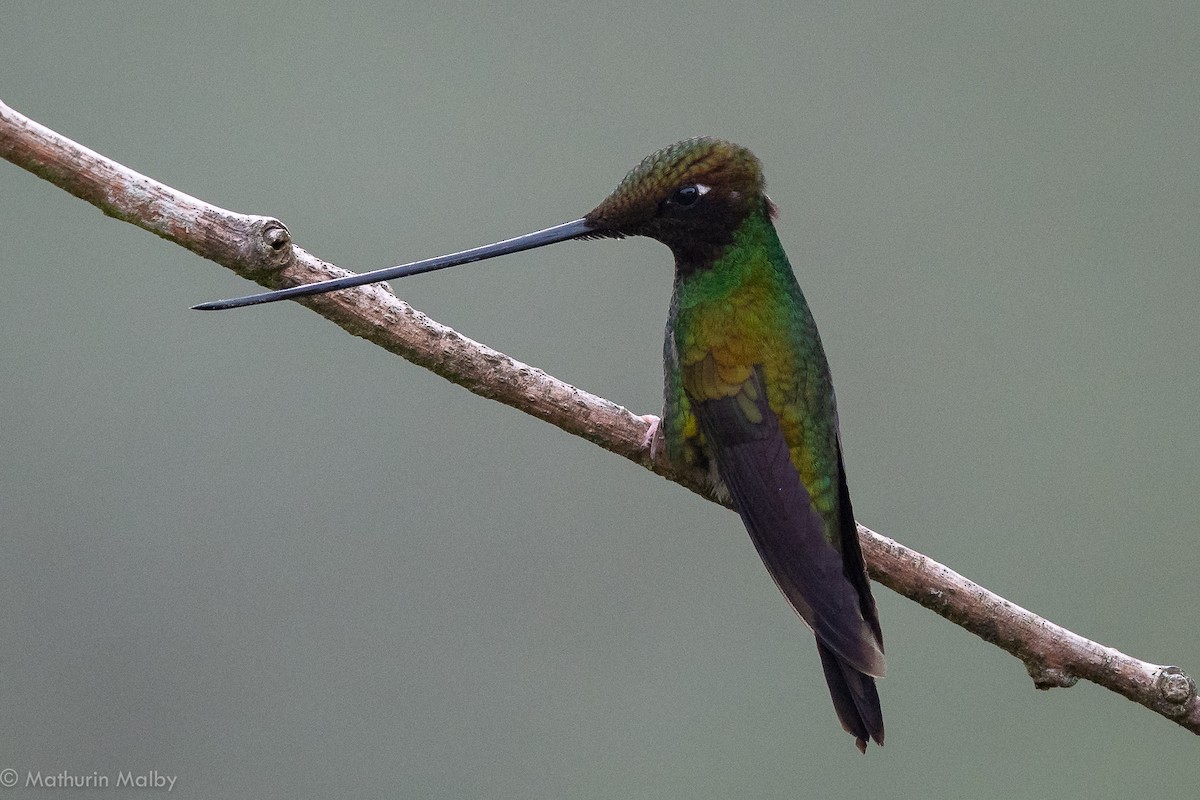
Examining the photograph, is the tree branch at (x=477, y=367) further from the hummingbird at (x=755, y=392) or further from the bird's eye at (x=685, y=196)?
the bird's eye at (x=685, y=196)

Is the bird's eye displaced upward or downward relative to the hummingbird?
upward

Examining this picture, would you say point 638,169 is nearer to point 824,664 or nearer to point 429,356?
point 429,356

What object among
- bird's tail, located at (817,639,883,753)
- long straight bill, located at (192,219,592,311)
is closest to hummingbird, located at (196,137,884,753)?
bird's tail, located at (817,639,883,753)

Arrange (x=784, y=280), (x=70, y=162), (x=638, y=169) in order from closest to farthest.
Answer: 1. (x=70, y=162)
2. (x=638, y=169)
3. (x=784, y=280)

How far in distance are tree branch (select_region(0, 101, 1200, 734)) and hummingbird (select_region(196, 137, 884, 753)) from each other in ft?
0.33

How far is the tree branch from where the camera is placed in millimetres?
1472

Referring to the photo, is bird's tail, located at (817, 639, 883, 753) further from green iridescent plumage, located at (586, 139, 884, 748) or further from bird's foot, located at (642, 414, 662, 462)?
bird's foot, located at (642, 414, 662, 462)

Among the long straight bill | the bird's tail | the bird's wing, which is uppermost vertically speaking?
the long straight bill

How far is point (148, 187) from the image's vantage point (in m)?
1.48

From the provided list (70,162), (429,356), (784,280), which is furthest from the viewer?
(784,280)

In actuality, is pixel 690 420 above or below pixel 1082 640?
above

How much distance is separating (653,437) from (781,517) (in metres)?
0.26

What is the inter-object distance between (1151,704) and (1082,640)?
0.14 m

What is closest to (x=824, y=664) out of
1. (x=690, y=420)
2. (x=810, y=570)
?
(x=810, y=570)
